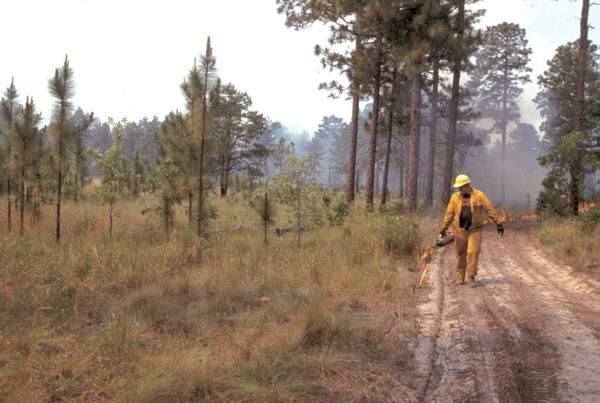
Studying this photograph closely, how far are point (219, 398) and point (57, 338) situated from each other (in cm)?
214

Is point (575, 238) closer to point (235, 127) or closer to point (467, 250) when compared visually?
point (467, 250)

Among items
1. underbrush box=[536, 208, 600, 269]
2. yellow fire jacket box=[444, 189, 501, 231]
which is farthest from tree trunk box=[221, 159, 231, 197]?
yellow fire jacket box=[444, 189, 501, 231]

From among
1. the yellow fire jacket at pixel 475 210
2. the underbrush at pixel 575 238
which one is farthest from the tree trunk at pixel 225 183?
the yellow fire jacket at pixel 475 210

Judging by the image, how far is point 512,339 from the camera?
4539 mm

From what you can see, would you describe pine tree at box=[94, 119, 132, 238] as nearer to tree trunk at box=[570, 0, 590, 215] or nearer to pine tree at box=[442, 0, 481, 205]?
pine tree at box=[442, 0, 481, 205]

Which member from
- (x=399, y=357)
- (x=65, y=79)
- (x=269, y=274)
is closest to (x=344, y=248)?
(x=269, y=274)

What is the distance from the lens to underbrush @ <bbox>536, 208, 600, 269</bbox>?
27.3ft

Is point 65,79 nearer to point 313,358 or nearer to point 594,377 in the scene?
point 313,358

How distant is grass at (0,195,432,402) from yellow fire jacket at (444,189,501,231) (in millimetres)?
1313

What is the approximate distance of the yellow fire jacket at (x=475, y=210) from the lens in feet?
23.4

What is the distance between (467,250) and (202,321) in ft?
15.0

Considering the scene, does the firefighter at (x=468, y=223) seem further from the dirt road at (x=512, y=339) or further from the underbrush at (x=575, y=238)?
the underbrush at (x=575, y=238)

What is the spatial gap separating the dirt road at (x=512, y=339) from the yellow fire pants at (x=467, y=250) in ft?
0.86

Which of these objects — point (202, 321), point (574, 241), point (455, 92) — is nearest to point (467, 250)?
point (574, 241)
